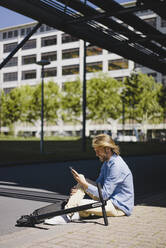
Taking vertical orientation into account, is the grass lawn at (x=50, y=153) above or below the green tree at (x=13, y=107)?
below

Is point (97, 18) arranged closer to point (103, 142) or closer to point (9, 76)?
point (103, 142)

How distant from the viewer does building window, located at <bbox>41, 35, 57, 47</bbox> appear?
69000 mm

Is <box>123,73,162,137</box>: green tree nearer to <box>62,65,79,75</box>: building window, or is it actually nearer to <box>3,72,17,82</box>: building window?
<box>62,65,79,75</box>: building window

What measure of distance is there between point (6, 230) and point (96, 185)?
1.31 meters

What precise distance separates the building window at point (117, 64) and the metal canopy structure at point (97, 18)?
5269 centimetres

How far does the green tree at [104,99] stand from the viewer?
4694 centimetres

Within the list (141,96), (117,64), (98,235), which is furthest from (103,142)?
(117,64)

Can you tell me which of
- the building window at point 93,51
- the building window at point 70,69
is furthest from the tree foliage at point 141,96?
the building window at point 70,69

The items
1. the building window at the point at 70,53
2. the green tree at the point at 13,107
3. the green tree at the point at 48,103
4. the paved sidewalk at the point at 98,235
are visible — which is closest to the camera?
the paved sidewalk at the point at 98,235

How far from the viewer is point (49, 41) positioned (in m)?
69.8

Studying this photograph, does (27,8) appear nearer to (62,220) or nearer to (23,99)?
(62,220)

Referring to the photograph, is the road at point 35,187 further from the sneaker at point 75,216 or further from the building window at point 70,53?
the building window at point 70,53

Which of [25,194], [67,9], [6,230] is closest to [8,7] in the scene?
[67,9]

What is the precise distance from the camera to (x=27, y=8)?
280 inches
